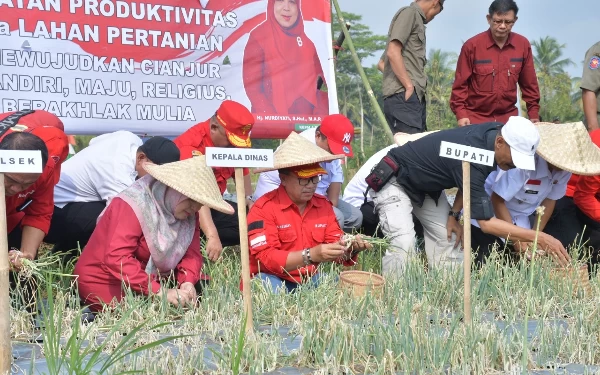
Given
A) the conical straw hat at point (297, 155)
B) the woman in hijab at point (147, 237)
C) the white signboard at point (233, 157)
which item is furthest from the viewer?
the conical straw hat at point (297, 155)

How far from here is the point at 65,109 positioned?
664 centimetres

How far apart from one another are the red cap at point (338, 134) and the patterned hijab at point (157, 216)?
1726mm

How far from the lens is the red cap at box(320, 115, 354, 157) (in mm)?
6137

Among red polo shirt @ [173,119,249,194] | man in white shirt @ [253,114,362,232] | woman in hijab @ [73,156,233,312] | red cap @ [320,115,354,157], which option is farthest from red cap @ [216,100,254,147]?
woman in hijab @ [73,156,233,312]

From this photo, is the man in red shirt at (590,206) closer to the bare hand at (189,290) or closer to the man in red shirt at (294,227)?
the man in red shirt at (294,227)

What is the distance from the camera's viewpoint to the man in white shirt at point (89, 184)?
5.56 meters

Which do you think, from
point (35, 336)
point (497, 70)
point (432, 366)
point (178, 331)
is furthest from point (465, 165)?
point (497, 70)

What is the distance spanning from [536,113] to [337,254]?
3450mm

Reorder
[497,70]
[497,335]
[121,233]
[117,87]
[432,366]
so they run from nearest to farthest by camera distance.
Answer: [432,366]
[497,335]
[121,233]
[117,87]
[497,70]

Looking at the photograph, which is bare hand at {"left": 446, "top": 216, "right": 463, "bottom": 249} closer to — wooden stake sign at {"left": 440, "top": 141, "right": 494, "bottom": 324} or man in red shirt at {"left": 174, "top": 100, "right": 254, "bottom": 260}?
man in red shirt at {"left": 174, "top": 100, "right": 254, "bottom": 260}

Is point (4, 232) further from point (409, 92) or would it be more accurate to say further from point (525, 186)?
point (409, 92)

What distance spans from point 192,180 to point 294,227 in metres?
1.11

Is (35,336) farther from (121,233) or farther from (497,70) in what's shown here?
(497,70)

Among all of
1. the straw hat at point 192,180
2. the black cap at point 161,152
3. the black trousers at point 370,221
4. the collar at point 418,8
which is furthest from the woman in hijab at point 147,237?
the collar at point 418,8
